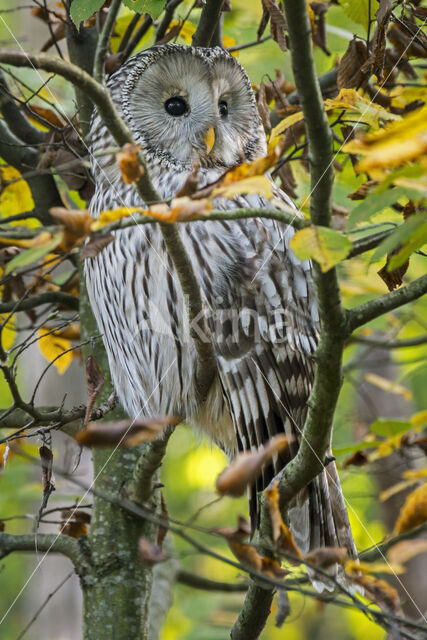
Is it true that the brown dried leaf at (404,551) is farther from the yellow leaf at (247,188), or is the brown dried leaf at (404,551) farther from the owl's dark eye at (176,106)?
the owl's dark eye at (176,106)

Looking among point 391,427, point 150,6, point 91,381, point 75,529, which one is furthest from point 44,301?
point 391,427

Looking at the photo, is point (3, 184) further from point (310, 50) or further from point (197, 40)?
point (310, 50)

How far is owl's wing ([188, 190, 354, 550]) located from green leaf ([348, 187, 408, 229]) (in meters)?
1.35

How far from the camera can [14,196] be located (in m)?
3.98

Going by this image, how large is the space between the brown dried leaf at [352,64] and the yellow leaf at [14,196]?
67.9 inches

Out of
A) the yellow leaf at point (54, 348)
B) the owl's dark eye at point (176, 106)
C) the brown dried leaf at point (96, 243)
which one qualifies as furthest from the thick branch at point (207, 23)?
the brown dried leaf at point (96, 243)

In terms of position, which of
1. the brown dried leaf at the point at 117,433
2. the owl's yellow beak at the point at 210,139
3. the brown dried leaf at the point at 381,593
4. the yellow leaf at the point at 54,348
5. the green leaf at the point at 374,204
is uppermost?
the owl's yellow beak at the point at 210,139

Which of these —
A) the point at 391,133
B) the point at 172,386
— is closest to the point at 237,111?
the point at 172,386

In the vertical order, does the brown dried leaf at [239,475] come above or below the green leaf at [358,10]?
below

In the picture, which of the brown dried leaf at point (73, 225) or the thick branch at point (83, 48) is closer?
the brown dried leaf at point (73, 225)

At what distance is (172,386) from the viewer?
11.1 feet

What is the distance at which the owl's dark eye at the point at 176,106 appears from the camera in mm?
3654

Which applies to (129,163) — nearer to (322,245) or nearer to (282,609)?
(322,245)

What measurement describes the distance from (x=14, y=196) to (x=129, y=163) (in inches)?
93.3
